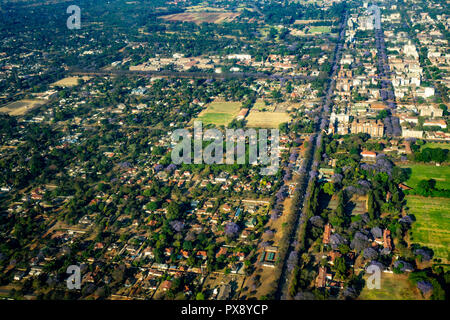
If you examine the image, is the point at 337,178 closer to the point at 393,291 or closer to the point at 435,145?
the point at 393,291

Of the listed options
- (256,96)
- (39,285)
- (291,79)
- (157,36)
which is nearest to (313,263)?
(39,285)

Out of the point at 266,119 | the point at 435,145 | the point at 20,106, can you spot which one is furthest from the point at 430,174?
the point at 20,106

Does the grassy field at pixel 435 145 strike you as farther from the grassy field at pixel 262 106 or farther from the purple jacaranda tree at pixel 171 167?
the purple jacaranda tree at pixel 171 167

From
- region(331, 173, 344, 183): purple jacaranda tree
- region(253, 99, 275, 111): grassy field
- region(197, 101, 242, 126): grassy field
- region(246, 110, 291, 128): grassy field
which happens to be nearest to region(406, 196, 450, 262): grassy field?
region(331, 173, 344, 183): purple jacaranda tree

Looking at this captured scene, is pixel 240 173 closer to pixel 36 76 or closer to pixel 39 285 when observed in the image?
pixel 39 285

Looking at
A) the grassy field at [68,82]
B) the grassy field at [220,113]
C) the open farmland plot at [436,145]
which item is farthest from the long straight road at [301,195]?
the grassy field at [68,82]
